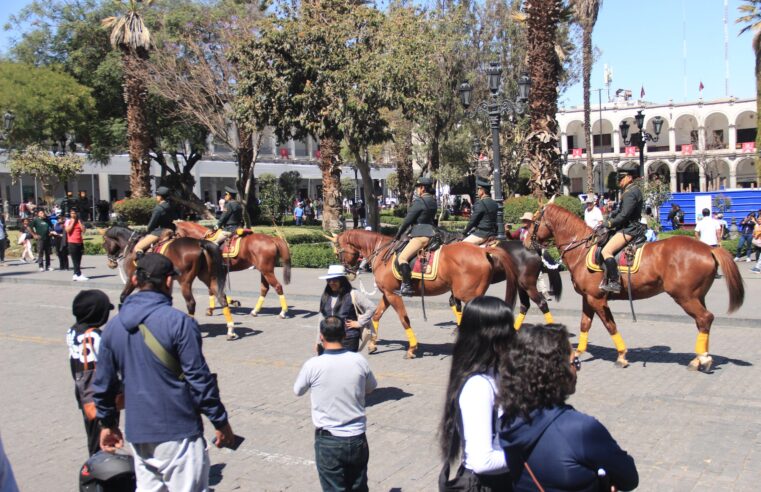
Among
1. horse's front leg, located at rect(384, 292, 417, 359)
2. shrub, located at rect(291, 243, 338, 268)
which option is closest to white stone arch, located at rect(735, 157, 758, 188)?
shrub, located at rect(291, 243, 338, 268)

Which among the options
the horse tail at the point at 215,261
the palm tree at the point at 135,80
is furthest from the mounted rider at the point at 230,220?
the palm tree at the point at 135,80

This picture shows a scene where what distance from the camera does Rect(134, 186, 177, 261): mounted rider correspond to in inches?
523

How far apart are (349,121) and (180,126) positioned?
19.3 metres

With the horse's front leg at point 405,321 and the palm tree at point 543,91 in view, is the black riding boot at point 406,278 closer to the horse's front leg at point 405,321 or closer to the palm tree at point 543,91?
the horse's front leg at point 405,321

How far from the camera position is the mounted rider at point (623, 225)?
956 centimetres

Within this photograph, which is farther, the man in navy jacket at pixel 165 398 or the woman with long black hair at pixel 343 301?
the woman with long black hair at pixel 343 301

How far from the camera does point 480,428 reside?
11.1 ft

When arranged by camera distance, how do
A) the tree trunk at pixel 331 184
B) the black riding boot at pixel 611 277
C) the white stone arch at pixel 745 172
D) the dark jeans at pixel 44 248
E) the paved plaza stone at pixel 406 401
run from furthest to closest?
the white stone arch at pixel 745 172 < the tree trunk at pixel 331 184 < the dark jeans at pixel 44 248 < the black riding boot at pixel 611 277 < the paved plaza stone at pixel 406 401

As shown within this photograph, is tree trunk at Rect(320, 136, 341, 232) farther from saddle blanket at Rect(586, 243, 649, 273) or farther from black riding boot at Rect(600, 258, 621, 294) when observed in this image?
black riding boot at Rect(600, 258, 621, 294)

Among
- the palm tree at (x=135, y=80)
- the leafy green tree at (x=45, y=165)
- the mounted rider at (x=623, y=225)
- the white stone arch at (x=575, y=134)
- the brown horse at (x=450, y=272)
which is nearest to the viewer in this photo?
the mounted rider at (x=623, y=225)

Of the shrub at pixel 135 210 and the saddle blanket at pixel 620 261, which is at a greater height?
the shrub at pixel 135 210

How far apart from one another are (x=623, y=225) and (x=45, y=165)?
109 feet

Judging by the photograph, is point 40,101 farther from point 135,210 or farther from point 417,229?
point 417,229

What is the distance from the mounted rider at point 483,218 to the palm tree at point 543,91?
43.3 ft
